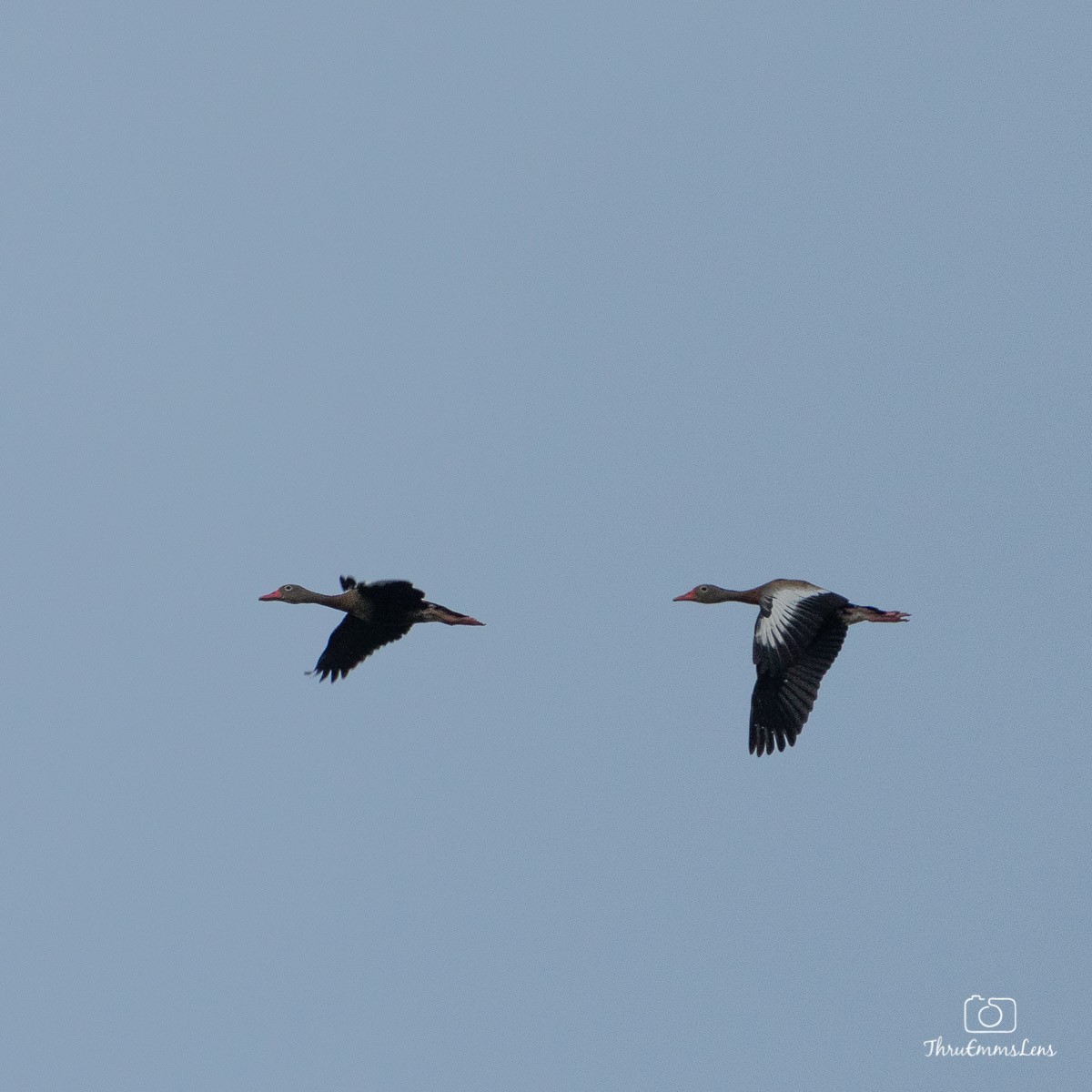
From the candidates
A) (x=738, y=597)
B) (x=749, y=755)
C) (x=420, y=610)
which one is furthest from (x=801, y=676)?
(x=420, y=610)

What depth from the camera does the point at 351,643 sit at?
22594mm

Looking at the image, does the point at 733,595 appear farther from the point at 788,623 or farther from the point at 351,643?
the point at 351,643

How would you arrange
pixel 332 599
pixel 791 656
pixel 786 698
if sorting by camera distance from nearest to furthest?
pixel 791 656, pixel 786 698, pixel 332 599

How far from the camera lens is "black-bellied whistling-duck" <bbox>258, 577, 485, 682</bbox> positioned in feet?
71.1

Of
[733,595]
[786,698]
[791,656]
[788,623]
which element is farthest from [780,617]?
[733,595]

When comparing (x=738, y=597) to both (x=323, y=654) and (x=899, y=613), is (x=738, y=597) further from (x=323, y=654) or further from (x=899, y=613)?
(x=323, y=654)

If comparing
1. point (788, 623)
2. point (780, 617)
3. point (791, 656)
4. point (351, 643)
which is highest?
point (351, 643)

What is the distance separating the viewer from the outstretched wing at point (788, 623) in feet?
63.0

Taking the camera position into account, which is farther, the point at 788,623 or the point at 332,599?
the point at 332,599

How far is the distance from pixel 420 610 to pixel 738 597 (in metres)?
4.01

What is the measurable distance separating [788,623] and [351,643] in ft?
19.9

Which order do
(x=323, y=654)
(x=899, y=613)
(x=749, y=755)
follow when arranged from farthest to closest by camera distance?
(x=323, y=654), (x=899, y=613), (x=749, y=755)

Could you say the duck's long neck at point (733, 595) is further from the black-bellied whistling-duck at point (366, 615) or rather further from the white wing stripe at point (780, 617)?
the black-bellied whistling-duck at point (366, 615)

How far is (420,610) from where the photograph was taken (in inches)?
872
